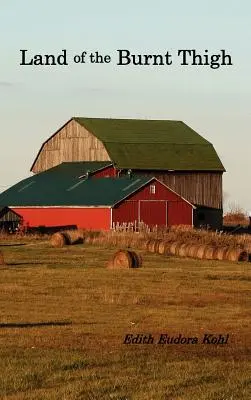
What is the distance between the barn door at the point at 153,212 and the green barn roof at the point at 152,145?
886 centimetres

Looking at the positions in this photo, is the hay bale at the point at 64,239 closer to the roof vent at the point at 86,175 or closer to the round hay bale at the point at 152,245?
the round hay bale at the point at 152,245

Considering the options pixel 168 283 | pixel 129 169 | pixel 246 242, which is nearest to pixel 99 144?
pixel 129 169

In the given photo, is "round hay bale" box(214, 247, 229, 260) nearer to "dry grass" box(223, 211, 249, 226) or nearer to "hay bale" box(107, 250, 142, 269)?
"hay bale" box(107, 250, 142, 269)

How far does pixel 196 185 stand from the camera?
97.0m

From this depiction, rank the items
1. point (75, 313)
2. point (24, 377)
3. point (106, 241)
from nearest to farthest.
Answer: point (24, 377) → point (75, 313) → point (106, 241)

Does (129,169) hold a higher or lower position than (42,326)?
higher

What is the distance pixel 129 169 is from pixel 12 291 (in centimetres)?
6134

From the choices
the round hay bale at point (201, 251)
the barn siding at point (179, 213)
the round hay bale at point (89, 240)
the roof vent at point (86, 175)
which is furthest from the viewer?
the roof vent at point (86, 175)

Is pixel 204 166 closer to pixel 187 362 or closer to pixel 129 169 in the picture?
pixel 129 169

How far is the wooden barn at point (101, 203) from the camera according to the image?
82188 millimetres

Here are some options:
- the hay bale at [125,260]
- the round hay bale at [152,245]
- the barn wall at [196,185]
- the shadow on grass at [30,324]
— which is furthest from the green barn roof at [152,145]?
the shadow on grass at [30,324]

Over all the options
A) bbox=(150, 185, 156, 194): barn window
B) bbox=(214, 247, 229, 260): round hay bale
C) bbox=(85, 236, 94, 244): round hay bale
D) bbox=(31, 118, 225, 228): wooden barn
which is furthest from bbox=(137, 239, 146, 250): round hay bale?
bbox=(31, 118, 225, 228): wooden barn

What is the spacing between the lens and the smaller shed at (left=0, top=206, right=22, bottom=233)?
268 feet

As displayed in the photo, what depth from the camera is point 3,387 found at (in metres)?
15.0
